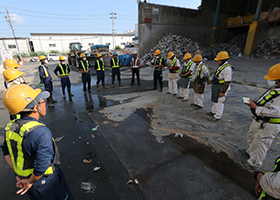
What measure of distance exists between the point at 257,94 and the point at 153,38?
41.0 ft

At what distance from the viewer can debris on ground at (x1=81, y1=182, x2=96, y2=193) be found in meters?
2.15

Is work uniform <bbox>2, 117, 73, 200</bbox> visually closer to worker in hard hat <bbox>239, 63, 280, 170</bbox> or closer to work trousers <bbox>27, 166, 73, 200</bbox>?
work trousers <bbox>27, 166, 73, 200</bbox>

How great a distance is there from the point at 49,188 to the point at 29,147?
1.40ft

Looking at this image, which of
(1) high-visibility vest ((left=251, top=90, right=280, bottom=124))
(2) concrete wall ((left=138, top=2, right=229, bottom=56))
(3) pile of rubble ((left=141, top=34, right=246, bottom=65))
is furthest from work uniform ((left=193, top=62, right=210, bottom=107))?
(2) concrete wall ((left=138, top=2, right=229, bottom=56))

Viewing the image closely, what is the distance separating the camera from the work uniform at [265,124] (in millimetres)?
2010

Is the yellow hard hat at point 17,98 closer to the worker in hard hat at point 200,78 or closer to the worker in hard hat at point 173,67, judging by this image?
the worker in hard hat at point 200,78

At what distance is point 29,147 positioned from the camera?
1161 mm

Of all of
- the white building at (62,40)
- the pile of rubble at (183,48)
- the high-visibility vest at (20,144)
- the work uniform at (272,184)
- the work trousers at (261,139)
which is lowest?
the work trousers at (261,139)

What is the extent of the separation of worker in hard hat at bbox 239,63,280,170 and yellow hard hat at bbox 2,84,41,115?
2879mm

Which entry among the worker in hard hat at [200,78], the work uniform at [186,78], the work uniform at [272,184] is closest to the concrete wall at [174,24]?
the work uniform at [186,78]

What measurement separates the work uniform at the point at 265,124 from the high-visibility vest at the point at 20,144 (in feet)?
9.41

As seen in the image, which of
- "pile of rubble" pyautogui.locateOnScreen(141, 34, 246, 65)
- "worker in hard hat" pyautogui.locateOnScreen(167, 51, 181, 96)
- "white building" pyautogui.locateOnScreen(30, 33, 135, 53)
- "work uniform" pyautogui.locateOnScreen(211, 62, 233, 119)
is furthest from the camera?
"white building" pyautogui.locateOnScreen(30, 33, 135, 53)

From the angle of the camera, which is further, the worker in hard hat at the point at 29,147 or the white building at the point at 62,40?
the white building at the point at 62,40

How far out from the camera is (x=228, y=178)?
2271 mm
